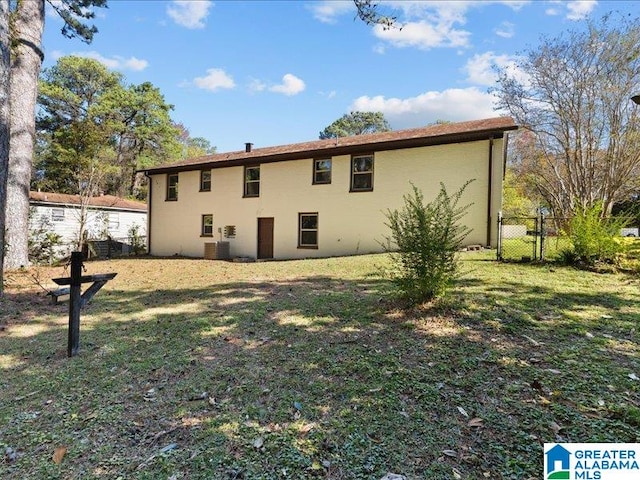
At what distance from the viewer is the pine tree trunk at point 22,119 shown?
9578 mm

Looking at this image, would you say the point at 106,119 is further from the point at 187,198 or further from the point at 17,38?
the point at 17,38

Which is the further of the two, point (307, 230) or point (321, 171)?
point (307, 230)

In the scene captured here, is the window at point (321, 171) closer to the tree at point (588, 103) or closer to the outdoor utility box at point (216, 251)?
the outdoor utility box at point (216, 251)

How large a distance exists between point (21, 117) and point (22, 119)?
0.23 ft

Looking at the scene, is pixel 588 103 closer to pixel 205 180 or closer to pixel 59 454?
pixel 205 180

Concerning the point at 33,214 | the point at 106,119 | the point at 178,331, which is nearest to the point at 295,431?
the point at 178,331

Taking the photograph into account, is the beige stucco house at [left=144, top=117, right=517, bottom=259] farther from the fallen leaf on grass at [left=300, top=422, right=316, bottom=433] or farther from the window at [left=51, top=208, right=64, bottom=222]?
the fallen leaf on grass at [left=300, top=422, right=316, bottom=433]

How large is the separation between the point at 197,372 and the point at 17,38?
35.5 ft

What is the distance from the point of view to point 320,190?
1398cm

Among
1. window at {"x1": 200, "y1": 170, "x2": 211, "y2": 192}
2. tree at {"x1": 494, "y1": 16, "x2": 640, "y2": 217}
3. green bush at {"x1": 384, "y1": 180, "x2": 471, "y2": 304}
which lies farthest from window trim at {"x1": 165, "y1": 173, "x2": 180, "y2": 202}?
tree at {"x1": 494, "y1": 16, "x2": 640, "y2": 217}

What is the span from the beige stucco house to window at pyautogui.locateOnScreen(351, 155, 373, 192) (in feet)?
0.12

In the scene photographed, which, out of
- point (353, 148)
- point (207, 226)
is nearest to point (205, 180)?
point (207, 226)

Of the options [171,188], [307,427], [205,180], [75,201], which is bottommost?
[307,427]

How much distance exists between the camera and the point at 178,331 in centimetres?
476
